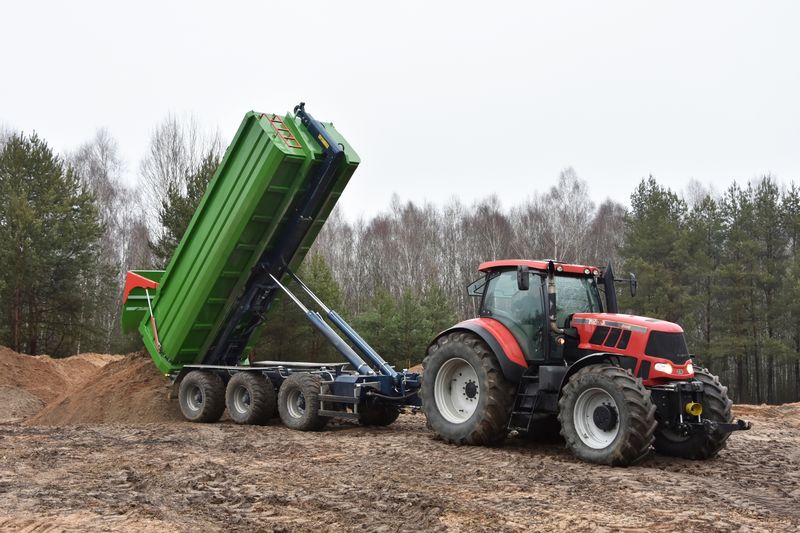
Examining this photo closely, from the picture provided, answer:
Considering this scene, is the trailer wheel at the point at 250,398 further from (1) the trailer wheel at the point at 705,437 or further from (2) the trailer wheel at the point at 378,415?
(1) the trailer wheel at the point at 705,437

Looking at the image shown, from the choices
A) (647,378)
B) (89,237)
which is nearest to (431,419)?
(647,378)

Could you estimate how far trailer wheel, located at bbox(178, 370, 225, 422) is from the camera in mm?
11000

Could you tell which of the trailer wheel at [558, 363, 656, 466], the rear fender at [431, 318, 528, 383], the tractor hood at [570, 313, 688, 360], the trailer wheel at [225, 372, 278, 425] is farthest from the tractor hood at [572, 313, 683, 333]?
the trailer wheel at [225, 372, 278, 425]

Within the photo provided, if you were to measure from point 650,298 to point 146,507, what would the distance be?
25044mm

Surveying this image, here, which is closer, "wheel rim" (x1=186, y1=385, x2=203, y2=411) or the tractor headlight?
the tractor headlight

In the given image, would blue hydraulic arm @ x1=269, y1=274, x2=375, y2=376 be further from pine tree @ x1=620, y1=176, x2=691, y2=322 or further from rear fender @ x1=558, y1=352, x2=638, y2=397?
pine tree @ x1=620, y1=176, x2=691, y2=322

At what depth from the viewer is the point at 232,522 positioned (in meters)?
4.91

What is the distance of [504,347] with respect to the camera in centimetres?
801

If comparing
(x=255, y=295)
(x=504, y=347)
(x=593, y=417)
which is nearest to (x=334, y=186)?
(x=255, y=295)

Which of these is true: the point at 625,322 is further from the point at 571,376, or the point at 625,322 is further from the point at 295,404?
the point at 295,404

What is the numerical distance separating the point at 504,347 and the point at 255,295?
4262 millimetres

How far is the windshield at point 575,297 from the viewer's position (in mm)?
8195

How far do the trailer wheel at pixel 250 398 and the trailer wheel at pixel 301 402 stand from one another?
8.2 inches

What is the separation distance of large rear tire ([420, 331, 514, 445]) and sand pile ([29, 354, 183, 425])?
4.91 m
